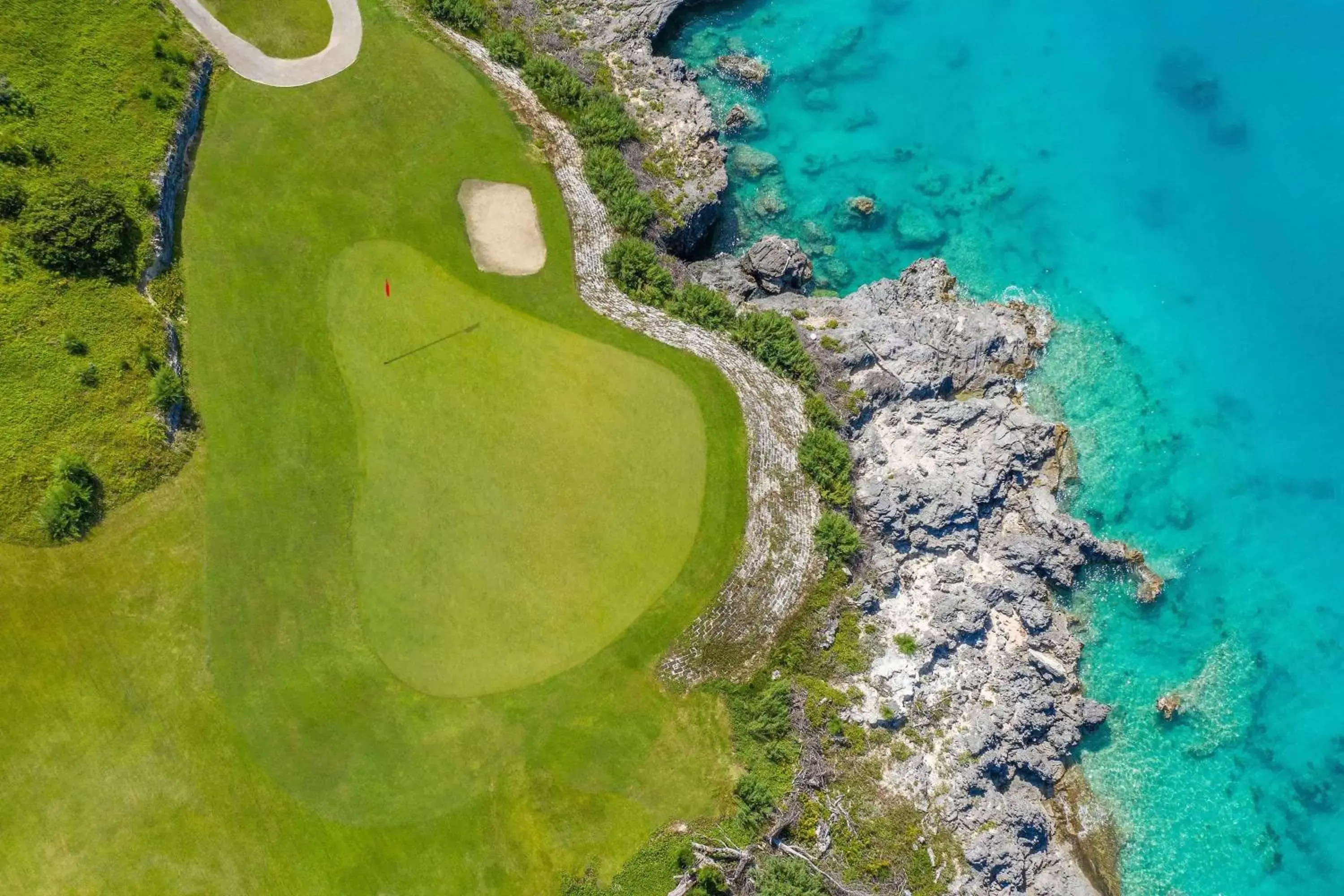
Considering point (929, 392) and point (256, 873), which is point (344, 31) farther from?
point (256, 873)

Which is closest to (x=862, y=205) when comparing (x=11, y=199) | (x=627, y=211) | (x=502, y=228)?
(x=627, y=211)

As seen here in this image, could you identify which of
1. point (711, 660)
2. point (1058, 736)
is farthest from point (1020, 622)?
point (711, 660)

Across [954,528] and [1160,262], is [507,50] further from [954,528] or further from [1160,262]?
[1160,262]

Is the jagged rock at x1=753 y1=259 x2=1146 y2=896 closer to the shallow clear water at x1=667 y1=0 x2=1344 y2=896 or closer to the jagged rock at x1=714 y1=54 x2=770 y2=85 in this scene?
the shallow clear water at x1=667 y1=0 x2=1344 y2=896

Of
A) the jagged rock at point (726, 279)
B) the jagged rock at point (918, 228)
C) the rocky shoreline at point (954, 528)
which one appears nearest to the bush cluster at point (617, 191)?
the rocky shoreline at point (954, 528)

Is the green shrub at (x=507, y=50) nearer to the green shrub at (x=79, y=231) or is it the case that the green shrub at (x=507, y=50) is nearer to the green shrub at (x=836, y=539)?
the green shrub at (x=79, y=231)

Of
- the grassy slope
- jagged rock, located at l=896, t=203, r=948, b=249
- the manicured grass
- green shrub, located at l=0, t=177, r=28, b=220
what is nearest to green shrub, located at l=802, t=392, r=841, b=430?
jagged rock, located at l=896, t=203, r=948, b=249
